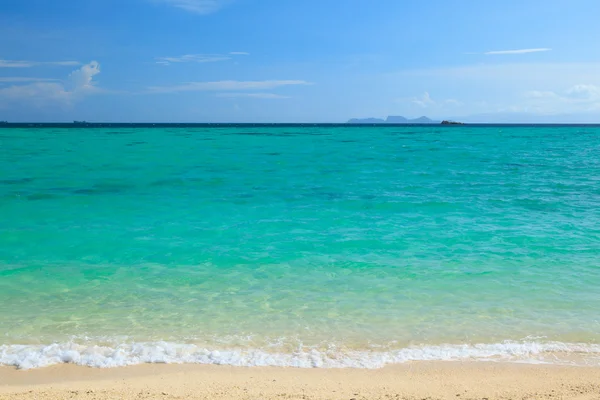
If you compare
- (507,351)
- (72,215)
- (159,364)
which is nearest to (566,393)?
(507,351)

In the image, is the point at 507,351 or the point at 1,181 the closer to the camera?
the point at 507,351

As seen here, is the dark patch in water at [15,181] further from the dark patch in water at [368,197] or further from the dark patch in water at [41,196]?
the dark patch in water at [368,197]

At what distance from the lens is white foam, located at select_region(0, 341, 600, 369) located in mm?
5461

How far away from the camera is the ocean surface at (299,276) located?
588 centimetres

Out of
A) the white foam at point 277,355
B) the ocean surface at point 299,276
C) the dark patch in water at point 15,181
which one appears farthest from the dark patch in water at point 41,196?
the white foam at point 277,355

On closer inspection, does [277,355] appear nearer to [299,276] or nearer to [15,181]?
[299,276]

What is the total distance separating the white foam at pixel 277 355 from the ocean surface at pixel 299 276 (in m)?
0.02

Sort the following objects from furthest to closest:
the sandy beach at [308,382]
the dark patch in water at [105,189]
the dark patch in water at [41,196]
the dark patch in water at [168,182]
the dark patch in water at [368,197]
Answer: the dark patch in water at [168,182] < the dark patch in water at [105,189] < the dark patch in water at [41,196] < the dark patch in water at [368,197] < the sandy beach at [308,382]

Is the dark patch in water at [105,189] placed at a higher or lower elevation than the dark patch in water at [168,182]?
lower

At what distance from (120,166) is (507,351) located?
26.8 m

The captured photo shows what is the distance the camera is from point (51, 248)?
34.9 ft

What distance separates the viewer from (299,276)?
8672 millimetres

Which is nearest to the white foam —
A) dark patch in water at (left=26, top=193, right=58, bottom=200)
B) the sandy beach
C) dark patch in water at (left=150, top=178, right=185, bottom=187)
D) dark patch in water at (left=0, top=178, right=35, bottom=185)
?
the sandy beach

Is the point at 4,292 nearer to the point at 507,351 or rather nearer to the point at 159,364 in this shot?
the point at 159,364
